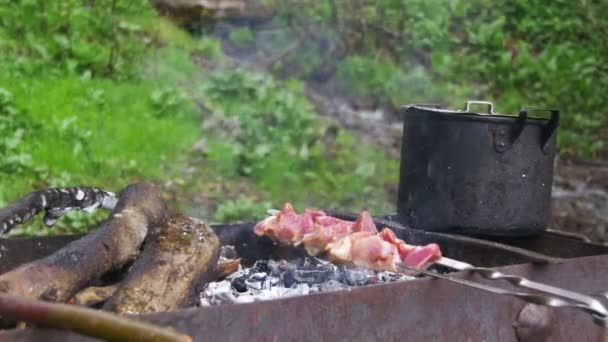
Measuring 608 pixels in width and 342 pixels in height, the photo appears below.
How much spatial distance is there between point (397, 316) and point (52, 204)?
116cm

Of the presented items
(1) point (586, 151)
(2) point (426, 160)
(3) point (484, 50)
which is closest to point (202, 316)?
(2) point (426, 160)

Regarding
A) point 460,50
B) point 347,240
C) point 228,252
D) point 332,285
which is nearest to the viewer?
point 332,285

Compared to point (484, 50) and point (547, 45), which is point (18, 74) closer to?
point (484, 50)

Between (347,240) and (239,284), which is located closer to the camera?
(239,284)

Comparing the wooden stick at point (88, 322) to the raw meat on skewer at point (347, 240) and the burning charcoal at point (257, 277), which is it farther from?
the raw meat on skewer at point (347, 240)

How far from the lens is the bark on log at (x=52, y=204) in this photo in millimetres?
2277

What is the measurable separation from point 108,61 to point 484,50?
320cm

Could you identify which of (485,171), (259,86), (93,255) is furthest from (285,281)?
(259,86)

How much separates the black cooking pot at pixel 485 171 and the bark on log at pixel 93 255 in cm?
104

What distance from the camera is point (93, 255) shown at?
6.54ft

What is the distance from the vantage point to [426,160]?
296 cm

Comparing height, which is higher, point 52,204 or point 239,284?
point 52,204

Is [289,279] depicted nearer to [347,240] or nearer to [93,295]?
[347,240]

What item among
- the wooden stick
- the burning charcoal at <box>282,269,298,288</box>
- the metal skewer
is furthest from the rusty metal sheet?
the burning charcoal at <box>282,269,298,288</box>
